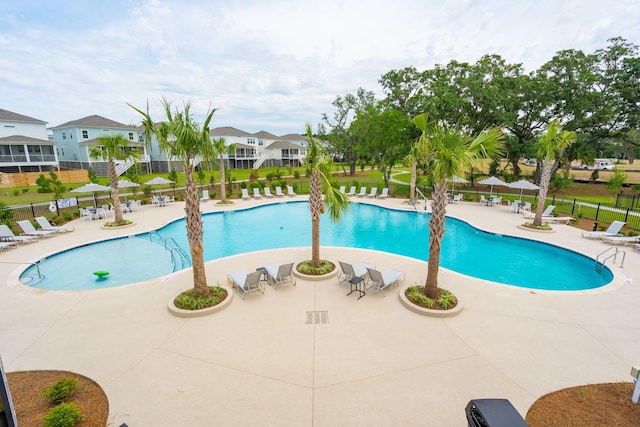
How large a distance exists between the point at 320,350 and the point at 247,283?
130 inches

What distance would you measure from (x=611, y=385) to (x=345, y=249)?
344 inches

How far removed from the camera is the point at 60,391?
4.82m

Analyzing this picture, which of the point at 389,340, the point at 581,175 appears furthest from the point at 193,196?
the point at 581,175

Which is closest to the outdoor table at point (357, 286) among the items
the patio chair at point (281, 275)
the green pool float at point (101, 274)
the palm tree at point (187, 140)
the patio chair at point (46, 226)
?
the patio chair at point (281, 275)

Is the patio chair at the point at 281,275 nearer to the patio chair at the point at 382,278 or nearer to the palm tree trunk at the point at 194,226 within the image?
the palm tree trunk at the point at 194,226

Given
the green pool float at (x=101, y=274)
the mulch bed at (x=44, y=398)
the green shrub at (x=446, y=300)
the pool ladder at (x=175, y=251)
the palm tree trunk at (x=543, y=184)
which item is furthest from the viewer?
the palm tree trunk at (x=543, y=184)

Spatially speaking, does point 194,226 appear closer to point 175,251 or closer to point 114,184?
point 175,251

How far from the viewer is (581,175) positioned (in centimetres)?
4016

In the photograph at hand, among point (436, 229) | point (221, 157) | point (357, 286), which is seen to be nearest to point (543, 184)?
point (436, 229)

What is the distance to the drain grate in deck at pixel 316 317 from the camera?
7.32 metres

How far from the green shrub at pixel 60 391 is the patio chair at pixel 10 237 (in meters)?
12.6

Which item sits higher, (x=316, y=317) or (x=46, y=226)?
(x=46, y=226)

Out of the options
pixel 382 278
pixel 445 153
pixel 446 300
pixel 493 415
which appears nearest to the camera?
pixel 493 415

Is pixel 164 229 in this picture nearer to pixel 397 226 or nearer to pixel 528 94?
pixel 397 226
